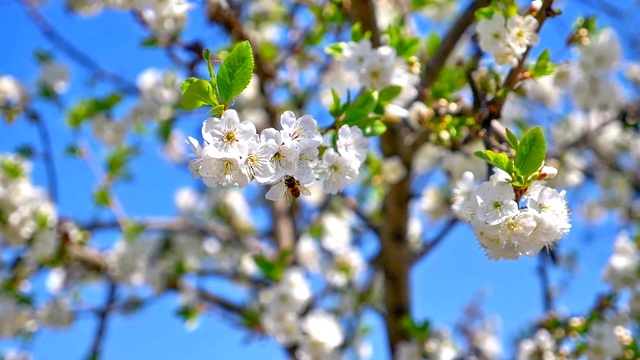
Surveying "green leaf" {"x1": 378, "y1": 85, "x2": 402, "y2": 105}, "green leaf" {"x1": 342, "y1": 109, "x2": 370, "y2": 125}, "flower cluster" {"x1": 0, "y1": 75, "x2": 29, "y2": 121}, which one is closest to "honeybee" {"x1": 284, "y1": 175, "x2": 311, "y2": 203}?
"green leaf" {"x1": 342, "y1": 109, "x2": 370, "y2": 125}

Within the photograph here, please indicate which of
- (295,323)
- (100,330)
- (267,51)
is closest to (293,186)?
(295,323)

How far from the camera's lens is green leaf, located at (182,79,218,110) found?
1.09m

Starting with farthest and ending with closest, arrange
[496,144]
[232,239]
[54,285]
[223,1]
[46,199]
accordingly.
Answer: [54,285] < [232,239] < [46,199] < [223,1] < [496,144]

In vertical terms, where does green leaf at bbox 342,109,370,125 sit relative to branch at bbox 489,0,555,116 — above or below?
below

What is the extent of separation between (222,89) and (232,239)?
2937 mm

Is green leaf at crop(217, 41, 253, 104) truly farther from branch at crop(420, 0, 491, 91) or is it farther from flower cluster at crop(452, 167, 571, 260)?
branch at crop(420, 0, 491, 91)

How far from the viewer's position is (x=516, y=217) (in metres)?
1.16

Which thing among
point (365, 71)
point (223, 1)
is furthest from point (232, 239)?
point (365, 71)

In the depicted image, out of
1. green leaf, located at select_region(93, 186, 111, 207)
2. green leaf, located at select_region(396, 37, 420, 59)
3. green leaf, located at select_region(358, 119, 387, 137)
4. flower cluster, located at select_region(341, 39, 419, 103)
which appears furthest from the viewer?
green leaf, located at select_region(93, 186, 111, 207)

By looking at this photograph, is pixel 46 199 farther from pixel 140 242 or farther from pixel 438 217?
pixel 438 217

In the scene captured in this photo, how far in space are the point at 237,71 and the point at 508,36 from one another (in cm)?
82

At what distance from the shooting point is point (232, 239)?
12.9ft

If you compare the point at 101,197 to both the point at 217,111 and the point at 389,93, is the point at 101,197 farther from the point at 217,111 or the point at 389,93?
the point at 217,111

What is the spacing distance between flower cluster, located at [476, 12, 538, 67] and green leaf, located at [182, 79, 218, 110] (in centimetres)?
84
